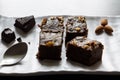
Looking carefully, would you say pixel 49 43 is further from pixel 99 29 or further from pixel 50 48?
pixel 99 29

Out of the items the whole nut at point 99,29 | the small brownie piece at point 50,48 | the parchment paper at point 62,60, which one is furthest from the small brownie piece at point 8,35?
the whole nut at point 99,29

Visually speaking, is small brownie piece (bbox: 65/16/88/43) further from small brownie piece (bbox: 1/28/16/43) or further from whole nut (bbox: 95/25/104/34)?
small brownie piece (bbox: 1/28/16/43)

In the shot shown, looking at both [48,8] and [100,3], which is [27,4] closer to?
[48,8]

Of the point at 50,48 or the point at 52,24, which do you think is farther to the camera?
the point at 52,24

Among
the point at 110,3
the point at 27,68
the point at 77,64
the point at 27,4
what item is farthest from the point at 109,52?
the point at 27,4

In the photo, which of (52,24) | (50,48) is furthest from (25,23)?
(50,48)

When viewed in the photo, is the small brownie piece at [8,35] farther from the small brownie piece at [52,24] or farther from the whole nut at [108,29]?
the whole nut at [108,29]
